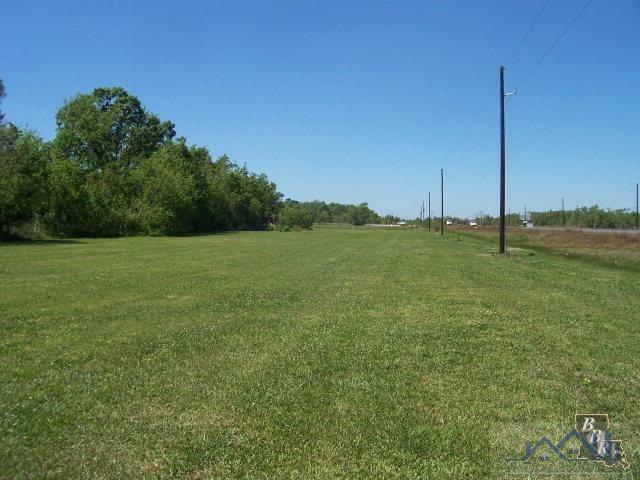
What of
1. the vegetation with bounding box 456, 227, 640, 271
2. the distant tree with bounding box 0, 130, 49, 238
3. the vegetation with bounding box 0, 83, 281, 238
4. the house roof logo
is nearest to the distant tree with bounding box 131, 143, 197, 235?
the vegetation with bounding box 0, 83, 281, 238

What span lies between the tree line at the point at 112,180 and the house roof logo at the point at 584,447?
43.7m

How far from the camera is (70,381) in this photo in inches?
249

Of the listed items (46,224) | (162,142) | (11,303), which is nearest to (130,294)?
(11,303)

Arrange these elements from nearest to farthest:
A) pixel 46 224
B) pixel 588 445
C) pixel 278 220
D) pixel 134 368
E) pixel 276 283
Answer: pixel 588 445
pixel 134 368
pixel 276 283
pixel 46 224
pixel 278 220

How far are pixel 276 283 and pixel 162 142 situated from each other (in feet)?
260

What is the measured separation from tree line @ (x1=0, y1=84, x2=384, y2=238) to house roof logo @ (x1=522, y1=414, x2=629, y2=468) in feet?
143

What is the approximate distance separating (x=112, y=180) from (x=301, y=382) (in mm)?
63098

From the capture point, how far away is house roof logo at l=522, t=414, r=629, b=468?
14.5 ft

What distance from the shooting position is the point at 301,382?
638 cm

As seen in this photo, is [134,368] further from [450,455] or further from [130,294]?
[130,294]

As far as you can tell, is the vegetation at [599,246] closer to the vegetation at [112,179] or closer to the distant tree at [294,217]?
the vegetation at [112,179]

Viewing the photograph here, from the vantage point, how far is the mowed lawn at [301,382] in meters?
4.39

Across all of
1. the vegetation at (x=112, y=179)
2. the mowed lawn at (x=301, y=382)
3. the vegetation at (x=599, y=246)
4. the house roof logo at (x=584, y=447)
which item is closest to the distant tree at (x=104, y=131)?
the vegetation at (x=112, y=179)

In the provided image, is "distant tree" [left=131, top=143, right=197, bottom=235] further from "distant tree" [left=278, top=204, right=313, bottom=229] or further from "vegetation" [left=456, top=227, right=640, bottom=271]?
"distant tree" [left=278, top=204, right=313, bottom=229]
